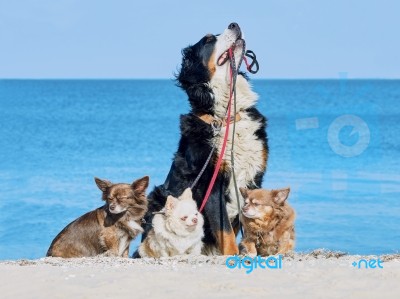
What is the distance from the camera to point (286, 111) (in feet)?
200

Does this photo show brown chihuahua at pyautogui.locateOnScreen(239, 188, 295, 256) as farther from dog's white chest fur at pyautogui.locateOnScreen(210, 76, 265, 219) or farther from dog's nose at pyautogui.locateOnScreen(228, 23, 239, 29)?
dog's nose at pyautogui.locateOnScreen(228, 23, 239, 29)

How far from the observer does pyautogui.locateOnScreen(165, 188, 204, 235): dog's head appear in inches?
300

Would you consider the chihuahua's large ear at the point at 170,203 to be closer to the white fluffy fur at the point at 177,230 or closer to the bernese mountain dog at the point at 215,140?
the white fluffy fur at the point at 177,230

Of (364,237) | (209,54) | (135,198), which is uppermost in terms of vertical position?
(209,54)

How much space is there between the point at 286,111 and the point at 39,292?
55.4 meters

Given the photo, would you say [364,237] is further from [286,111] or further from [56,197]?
[286,111]

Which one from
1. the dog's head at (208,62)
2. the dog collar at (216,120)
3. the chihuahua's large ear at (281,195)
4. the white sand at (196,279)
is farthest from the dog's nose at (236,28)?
the white sand at (196,279)

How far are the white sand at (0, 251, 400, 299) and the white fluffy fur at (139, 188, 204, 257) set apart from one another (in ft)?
1.71

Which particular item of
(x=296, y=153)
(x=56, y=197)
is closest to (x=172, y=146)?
(x=296, y=153)

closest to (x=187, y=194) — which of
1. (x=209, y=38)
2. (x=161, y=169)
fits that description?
(x=209, y=38)

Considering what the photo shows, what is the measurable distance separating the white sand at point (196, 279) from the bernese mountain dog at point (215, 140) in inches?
35.2

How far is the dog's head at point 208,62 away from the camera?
8.16 m

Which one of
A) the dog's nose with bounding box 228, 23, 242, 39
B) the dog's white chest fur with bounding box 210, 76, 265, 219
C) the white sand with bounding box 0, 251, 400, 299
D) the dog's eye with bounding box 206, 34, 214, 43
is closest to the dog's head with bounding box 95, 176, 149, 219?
the white sand with bounding box 0, 251, 400, 299

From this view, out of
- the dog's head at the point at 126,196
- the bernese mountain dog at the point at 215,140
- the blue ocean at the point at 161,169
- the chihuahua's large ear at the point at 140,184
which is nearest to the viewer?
the dog's head at the point at 126,196
